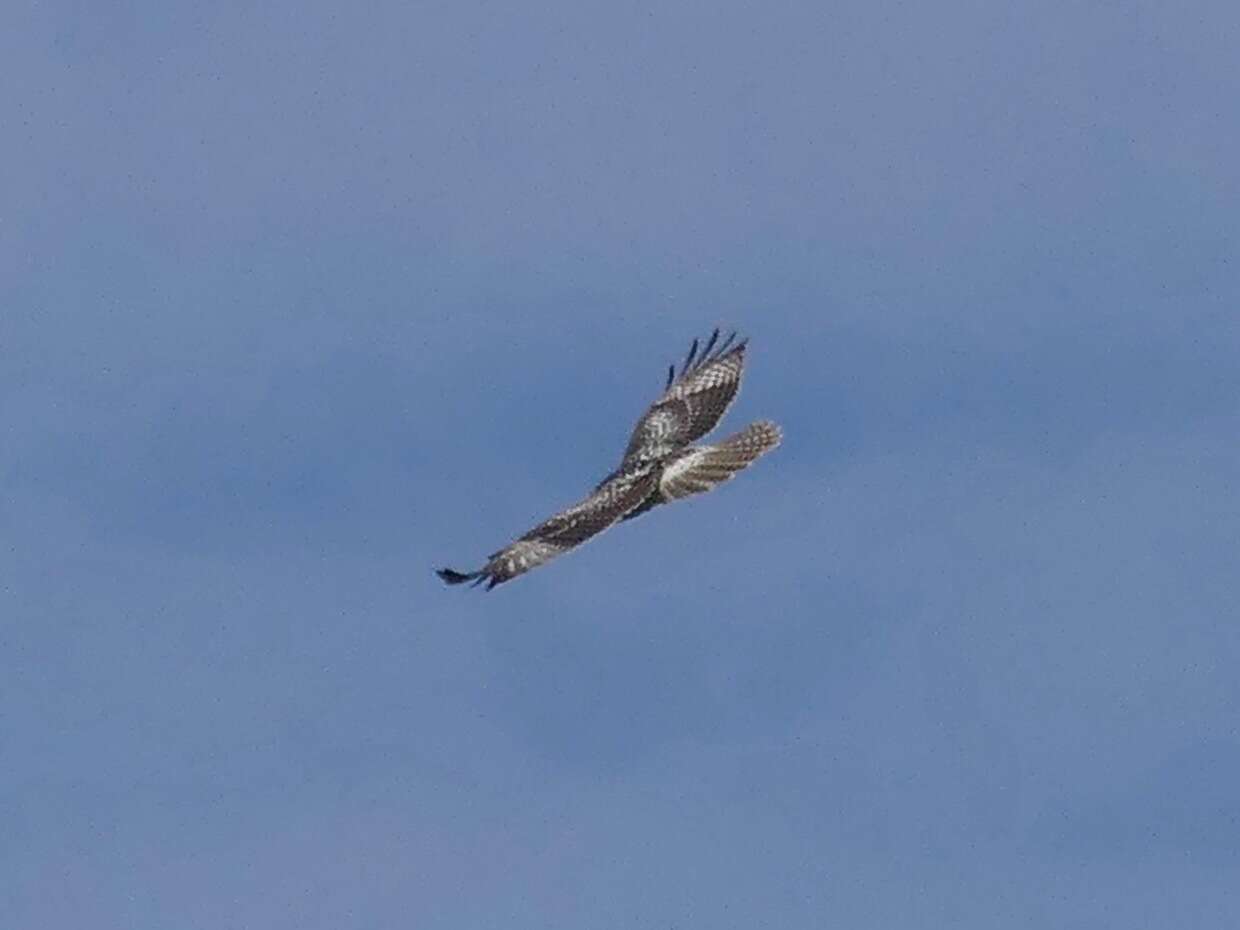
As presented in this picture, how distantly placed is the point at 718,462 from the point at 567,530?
23.3 ft

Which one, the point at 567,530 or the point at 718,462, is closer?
the point at 567,530

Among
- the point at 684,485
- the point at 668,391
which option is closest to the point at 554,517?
the point at 684,485

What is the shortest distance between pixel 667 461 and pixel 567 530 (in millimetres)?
7027

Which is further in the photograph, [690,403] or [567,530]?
[690,403]

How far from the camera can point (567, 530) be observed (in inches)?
3091

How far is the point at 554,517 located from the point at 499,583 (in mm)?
5376

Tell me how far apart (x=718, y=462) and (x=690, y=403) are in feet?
17.4

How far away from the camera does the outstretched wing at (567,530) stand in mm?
74938

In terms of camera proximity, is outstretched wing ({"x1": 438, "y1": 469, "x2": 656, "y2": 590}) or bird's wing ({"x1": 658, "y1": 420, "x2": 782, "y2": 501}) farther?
bird's wing ({"x1": 658, "y1": 420, "x2": 782, "y2": 501})

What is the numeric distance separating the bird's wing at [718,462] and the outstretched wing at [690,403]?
1.55 metres

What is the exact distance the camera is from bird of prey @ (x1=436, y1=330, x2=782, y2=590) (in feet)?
251

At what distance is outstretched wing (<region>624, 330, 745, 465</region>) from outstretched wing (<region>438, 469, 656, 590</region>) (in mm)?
3008

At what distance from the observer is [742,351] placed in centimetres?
9100

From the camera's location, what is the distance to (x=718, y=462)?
277 feet
